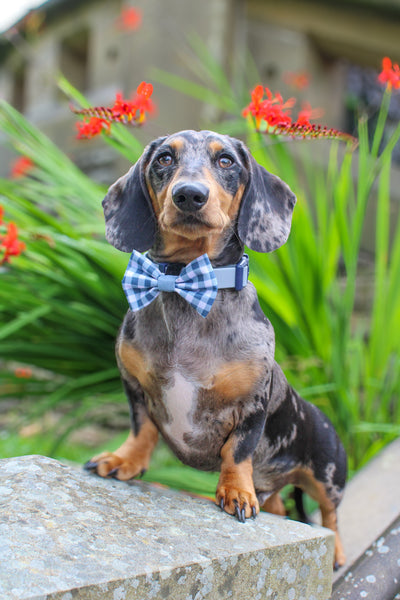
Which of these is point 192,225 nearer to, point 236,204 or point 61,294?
point 236,204

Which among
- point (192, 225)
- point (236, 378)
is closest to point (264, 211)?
point (192, 225)

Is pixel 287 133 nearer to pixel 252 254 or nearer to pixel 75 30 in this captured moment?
pixel 252 254

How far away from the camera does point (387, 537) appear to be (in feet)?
4.30

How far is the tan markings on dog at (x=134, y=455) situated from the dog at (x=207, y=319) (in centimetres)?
1

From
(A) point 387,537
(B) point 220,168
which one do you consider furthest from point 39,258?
(A) point 387,537

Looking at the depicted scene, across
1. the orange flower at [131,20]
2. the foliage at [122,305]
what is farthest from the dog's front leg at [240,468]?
the orange flower at [131,20]

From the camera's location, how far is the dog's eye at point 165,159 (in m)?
1.02

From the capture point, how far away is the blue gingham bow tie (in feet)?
3.24

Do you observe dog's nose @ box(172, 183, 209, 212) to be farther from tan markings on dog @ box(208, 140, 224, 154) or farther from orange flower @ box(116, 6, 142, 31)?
orange flower @ box(116, 6, 142, 31)

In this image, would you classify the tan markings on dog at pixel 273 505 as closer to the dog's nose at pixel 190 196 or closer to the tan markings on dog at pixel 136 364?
the tan markings on dog at pixel 136 364

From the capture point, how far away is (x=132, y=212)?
1.06 meters

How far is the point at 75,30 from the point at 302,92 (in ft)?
8.39

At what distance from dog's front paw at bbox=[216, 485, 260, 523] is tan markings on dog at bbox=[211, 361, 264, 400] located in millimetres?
172

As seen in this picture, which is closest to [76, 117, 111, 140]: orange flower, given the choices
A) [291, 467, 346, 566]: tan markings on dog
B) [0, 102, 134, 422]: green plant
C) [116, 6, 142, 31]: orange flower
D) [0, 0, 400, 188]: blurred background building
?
[0, 102, 134, 422]: green plant
